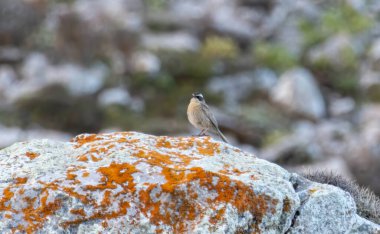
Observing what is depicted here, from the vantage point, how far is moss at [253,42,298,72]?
37.8 m

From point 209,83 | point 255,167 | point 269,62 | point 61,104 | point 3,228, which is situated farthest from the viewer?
point 269,62

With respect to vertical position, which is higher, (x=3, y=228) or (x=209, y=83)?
(x=209, y=83)

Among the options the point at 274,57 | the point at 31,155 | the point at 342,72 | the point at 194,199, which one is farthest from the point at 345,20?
the point at 194,199

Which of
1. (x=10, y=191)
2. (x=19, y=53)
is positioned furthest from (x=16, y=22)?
(x=10, y=191)

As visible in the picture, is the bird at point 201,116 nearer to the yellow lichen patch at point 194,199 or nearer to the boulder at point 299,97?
the yellow lichen patch at point 194,199

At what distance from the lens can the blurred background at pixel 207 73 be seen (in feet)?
98.4

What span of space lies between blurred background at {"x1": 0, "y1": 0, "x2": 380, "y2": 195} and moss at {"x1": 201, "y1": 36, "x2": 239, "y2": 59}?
0.22ft

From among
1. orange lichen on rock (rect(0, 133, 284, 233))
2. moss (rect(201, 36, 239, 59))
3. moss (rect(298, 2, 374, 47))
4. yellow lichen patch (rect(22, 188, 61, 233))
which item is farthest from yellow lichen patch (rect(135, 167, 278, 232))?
moss (rect(298, 2, 374, 47))

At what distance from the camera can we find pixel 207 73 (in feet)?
119

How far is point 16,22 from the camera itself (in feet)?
135

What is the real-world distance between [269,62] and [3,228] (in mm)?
32394

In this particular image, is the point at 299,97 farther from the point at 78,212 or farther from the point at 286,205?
the point at 78,212

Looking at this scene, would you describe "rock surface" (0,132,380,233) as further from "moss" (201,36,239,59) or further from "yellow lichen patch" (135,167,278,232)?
"moss" (201,36,239,59)

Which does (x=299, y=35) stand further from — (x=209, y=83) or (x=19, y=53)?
(x=19, y=53)
